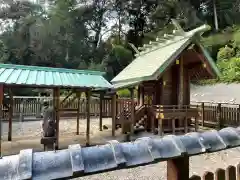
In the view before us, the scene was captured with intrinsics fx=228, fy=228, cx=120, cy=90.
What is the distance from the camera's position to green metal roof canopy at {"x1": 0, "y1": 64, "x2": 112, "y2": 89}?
6.58 metres

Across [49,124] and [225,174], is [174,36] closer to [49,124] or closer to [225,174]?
[49,124]

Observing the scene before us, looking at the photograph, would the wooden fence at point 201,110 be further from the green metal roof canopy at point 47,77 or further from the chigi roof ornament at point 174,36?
the chigi roof ornament at point 174,36

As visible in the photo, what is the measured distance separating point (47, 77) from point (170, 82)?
6.47 m

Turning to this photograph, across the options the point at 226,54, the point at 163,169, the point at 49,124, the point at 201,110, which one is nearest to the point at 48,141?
the point at 49,124

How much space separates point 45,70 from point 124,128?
14.9 feet

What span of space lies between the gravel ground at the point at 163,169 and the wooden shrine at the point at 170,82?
10.7ft

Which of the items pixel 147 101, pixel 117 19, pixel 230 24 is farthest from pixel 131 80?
pixel 230 24

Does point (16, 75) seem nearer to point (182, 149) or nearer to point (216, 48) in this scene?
point (182, 149)

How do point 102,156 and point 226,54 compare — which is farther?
point 226,54

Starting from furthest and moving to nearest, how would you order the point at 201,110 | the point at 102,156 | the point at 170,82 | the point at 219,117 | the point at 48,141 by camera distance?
the point at 201,110, the point at 219,117, the point at 170,82, the point at 48,141, the point at 102,156

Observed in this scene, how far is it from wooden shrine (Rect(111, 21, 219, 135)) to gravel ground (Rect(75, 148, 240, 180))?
327cm

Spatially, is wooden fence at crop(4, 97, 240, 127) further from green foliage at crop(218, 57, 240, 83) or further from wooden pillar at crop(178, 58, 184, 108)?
green foliage at crop(218, 57, 240, 83)

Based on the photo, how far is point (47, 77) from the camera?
740 cm

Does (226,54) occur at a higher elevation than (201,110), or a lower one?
higher
